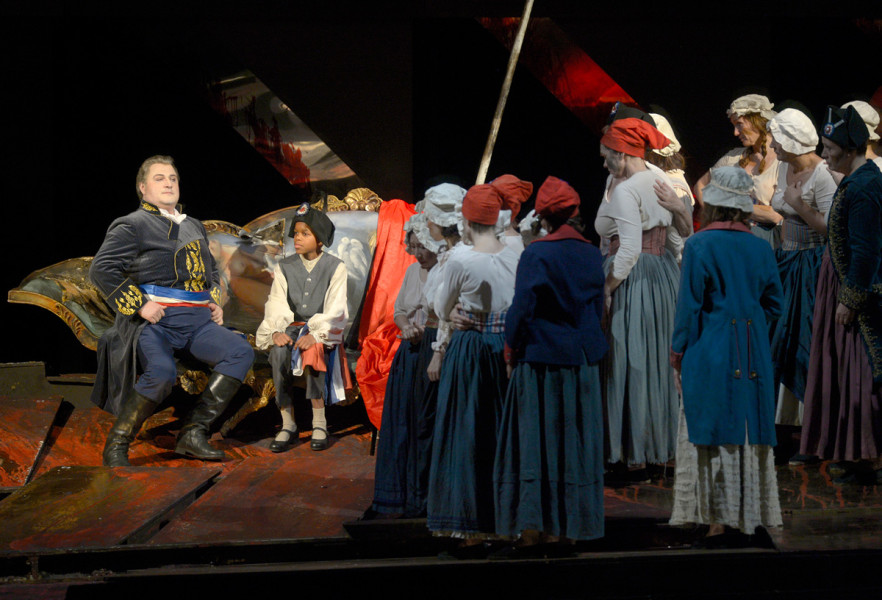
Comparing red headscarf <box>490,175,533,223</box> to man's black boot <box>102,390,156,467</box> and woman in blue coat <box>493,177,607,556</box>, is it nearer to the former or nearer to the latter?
woman in blue coat <box>493,177,607,556</box>

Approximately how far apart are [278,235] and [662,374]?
2703mm

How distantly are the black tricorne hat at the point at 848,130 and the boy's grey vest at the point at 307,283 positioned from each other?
2.63 meters

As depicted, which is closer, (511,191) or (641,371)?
(511,191)

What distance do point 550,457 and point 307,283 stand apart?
2.39 metres

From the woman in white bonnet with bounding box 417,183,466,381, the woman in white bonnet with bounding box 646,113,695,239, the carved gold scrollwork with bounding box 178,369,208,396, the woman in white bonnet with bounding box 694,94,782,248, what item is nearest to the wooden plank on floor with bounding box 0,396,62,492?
the carved gold scrollwork with bounding box 178,369,208,396

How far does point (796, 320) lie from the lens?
183 inches

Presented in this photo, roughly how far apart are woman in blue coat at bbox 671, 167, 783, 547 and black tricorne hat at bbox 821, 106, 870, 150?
3.00 ft

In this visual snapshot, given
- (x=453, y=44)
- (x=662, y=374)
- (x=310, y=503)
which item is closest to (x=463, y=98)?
(x=453, y=44)

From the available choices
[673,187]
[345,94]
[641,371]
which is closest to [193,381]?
[345,94]

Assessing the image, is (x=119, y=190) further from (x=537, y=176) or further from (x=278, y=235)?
(x=537, y=176)

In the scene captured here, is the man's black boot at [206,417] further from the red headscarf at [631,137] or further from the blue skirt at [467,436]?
the red headscarf at [631,137]

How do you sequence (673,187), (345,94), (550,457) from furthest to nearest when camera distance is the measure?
(345,94)
(673,187)
(550,457)

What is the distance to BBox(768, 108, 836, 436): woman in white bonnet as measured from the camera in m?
4.41

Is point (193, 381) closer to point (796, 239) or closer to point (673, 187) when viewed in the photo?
point (673, 187)
